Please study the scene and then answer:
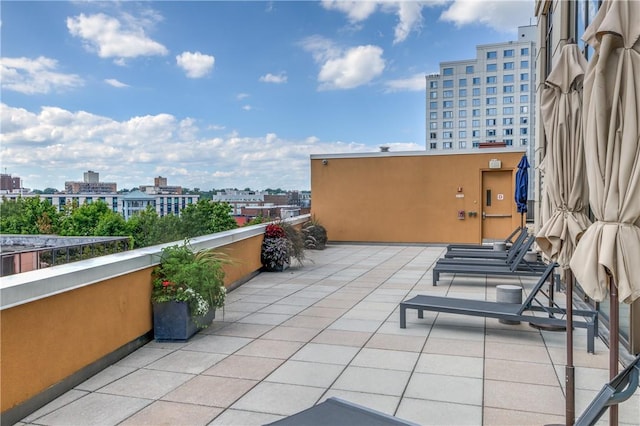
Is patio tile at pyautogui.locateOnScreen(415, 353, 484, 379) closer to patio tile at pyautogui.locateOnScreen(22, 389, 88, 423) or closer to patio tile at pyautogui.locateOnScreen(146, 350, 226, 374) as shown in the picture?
patio tile at pyautogui.locateOnScreen(146, 350, 226, 374)

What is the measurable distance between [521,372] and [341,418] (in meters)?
2.28

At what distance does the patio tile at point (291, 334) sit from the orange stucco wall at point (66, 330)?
1341 millimetres

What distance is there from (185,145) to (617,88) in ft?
149

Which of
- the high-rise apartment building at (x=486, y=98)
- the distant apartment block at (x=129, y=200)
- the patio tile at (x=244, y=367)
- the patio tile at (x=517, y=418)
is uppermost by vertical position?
the high-rise apartment building at (x=486, y=98)

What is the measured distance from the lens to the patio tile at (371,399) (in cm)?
344

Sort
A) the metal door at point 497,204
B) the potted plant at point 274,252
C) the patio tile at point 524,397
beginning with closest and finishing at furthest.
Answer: the patio tile at point 524,397 < the potted plant at point 274,252 < the metal door at point 497,204

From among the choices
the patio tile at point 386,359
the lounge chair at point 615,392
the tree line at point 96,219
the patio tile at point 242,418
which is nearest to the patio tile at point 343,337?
the patio tile at point 386,359

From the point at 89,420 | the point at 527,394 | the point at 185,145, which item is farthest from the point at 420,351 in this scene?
the point at 185,145

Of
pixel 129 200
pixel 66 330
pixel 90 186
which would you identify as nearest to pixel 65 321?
pixel 66 330

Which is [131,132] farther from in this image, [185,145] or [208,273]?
[208,273]

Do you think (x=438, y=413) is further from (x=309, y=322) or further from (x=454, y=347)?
(x=309, y=322)

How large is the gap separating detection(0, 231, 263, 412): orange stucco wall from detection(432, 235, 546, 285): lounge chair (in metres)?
5.22

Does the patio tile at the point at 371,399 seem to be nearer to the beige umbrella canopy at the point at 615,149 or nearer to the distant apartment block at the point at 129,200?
the beige umbrella canopy at the point at 615,149

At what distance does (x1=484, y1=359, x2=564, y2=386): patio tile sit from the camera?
3934 millimetres
